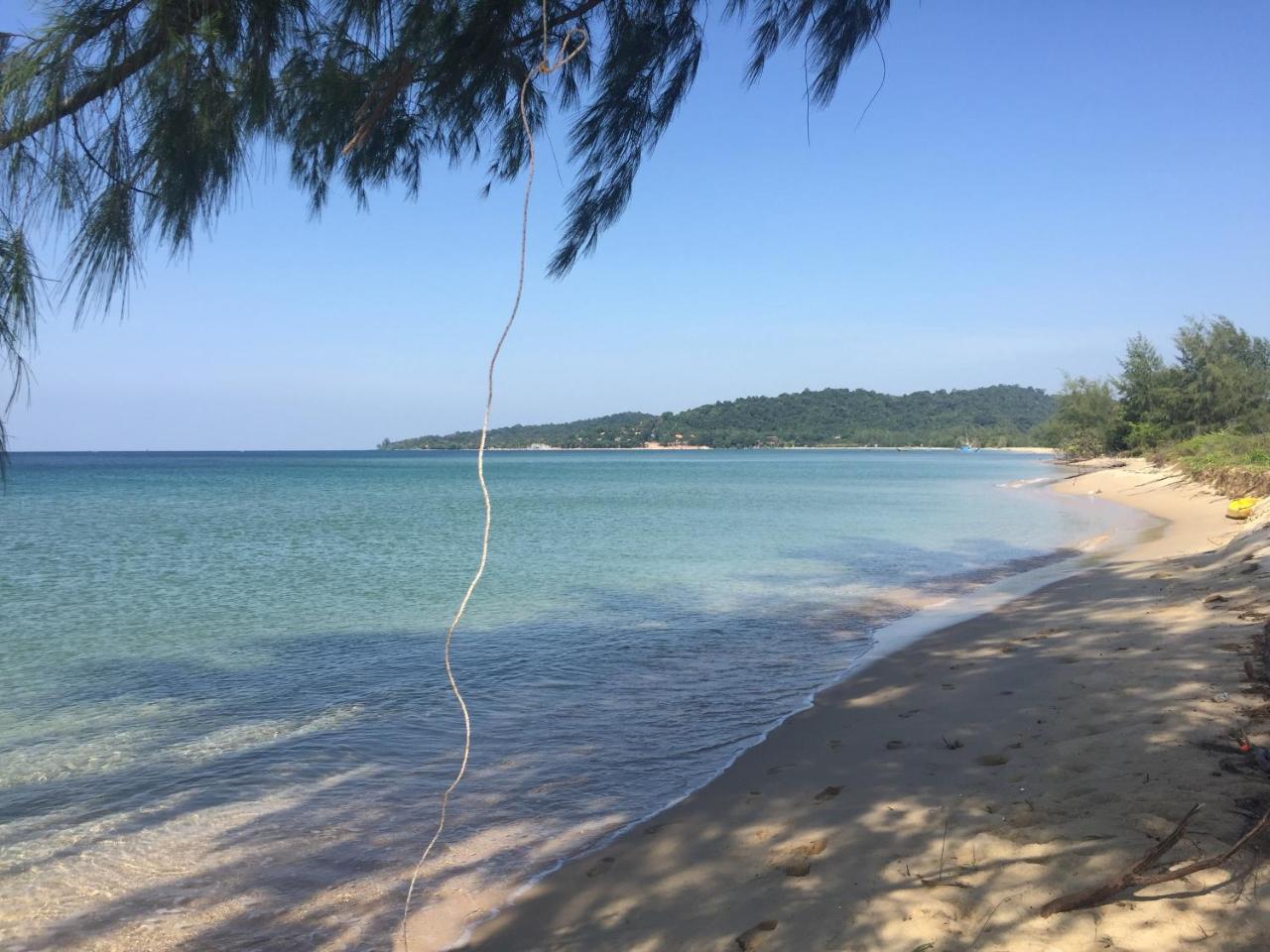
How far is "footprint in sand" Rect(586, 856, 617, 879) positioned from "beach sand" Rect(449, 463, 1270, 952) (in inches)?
0.5

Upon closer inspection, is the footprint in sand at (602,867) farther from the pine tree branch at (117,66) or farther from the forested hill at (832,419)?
the forested hill at (832,419)

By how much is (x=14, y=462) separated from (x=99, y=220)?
0.88 meters

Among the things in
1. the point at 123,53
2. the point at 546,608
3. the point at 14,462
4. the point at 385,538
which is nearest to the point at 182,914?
the point at 14,462

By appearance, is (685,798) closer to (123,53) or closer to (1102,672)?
(1102,672)

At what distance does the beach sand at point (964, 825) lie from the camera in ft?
8.90

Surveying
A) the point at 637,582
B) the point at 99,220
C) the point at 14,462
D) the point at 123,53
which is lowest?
the point at 637,582

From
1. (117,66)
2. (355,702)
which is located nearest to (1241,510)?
(355,702)

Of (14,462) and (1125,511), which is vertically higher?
(14,462)

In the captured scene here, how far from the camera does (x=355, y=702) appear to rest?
23.9ft

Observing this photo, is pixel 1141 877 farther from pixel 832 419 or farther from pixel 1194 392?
pixel 832 419

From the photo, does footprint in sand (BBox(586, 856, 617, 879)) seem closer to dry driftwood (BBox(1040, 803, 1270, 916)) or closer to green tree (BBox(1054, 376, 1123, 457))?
dry driftwood (BBox(1040, 803, 1270, 916))

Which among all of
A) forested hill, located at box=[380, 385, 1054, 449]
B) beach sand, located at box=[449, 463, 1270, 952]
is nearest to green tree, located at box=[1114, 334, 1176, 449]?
beach sand, located at box=[449, 463, 1270, 952]

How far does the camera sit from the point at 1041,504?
93.5 feet

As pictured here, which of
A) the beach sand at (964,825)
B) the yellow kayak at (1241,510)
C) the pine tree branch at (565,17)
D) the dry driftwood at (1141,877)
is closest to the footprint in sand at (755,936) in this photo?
the beach sand at (964,825)
